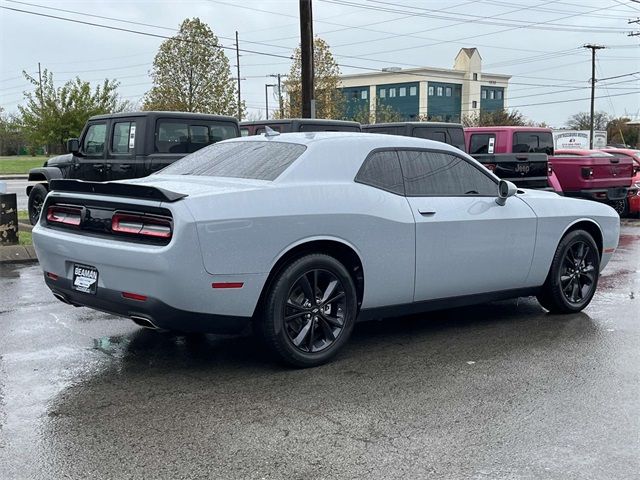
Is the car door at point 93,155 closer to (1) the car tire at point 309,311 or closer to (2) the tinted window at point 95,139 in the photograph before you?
(2) the tinted window at point 95,139

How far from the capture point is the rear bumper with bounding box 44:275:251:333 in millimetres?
4727

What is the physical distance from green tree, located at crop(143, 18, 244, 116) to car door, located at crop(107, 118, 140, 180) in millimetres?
26269

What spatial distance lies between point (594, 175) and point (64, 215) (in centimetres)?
1299

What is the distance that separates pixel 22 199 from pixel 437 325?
18.5 m

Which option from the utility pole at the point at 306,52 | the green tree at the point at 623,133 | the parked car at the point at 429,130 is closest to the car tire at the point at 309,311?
the parked car at the point at 429,130

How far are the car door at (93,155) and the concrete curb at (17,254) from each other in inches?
64.1

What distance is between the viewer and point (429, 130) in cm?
1463

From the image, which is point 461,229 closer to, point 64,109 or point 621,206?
point 621,206

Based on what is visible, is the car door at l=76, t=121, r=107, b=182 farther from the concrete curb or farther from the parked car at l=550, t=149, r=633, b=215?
the parked car at l=550, t=149, r=633, b=215

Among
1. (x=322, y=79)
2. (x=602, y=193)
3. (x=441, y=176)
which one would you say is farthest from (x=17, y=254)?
(x=322, y=79)

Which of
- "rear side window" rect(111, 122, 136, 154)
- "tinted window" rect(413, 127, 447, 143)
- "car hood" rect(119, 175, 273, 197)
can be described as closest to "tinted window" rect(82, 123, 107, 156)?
"rear side window" rect(111, 122, 136, 154)

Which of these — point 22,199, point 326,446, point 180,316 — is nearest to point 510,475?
point 326,446

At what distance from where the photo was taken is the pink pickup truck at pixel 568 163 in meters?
15.9

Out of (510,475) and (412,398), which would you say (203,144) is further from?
(510,475)
